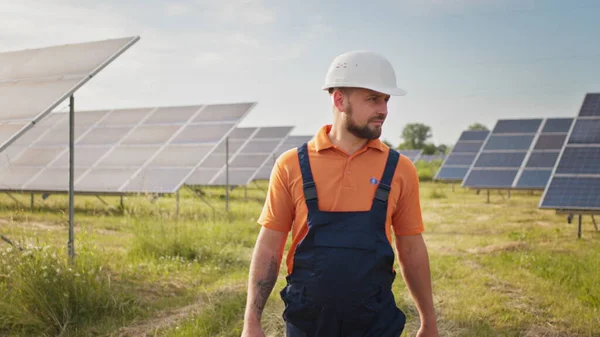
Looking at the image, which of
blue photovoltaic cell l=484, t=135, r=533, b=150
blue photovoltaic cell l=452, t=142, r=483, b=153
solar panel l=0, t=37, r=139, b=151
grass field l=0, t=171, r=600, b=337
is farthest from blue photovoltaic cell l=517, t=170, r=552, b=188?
solar panel l=0, t=37, r=139, b=151

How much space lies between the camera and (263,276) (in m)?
2.45

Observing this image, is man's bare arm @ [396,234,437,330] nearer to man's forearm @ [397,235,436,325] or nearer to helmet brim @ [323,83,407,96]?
man's forearm @ [397,235,436,325]

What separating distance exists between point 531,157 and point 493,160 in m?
1.12

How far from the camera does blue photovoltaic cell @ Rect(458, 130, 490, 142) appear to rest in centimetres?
2757

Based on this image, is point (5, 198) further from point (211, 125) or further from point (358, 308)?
point (358, 308)

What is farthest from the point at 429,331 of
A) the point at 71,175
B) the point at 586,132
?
the point at 586,132

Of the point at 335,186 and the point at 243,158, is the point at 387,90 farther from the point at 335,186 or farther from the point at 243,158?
the point at 243,158

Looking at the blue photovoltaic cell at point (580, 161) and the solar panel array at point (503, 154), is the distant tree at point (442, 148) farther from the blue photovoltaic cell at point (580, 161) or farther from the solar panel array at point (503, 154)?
the blue photovoltaic cell at point (580, 161)

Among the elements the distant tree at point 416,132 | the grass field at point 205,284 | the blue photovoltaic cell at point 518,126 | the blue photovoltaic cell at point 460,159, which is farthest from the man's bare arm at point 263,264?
the distant tree at point 416,132

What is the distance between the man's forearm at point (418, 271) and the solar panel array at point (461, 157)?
21.9m

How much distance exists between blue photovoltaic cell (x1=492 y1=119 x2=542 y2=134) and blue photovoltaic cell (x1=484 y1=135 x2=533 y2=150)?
0.52m

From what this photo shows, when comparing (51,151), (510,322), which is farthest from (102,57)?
(51,151)

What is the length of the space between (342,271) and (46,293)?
11.3ft

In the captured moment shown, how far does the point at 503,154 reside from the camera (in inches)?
744
